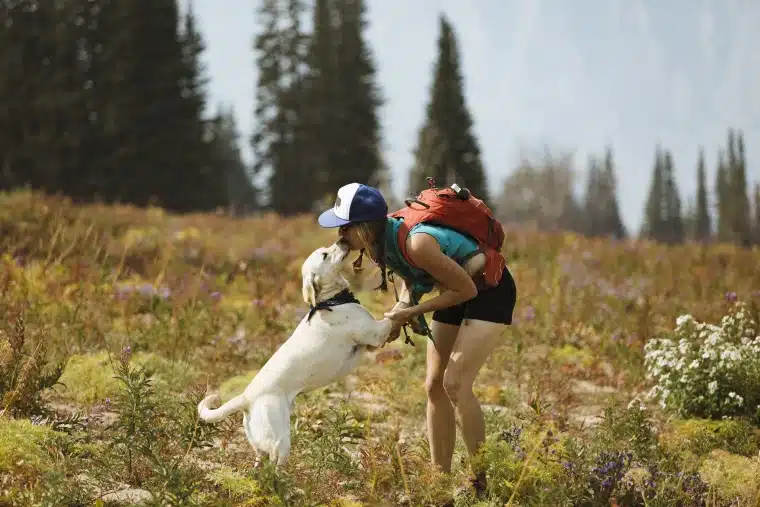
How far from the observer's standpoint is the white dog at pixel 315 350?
3381 millimetres

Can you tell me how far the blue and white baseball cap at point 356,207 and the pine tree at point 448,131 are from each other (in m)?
28.5

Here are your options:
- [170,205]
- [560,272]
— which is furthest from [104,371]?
[170,205]

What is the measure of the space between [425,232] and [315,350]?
0.70 metres

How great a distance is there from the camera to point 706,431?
4805mm

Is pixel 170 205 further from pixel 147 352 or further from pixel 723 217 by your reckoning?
pixel 723 217

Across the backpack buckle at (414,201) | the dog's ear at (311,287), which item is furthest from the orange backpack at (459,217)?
the dog's ear at (311,287)

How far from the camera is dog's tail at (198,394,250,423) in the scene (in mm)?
3490

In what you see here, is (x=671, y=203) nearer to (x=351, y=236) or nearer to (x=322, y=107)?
(x=322, y=107)

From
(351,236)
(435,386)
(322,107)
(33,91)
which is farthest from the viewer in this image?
(322,107)

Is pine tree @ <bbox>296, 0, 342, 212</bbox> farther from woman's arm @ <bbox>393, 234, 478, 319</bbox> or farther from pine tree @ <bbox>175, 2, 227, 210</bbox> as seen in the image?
woman's arm @ <bbox>393, 234, 478, 319</bbox>

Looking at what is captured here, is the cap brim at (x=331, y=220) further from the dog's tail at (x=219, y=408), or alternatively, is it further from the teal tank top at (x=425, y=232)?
the dog's tail at (x=219, y=408)

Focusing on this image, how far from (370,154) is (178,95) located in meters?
9.02

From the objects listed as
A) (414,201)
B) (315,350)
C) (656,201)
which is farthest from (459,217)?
(656,201)

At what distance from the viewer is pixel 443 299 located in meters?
3.48
